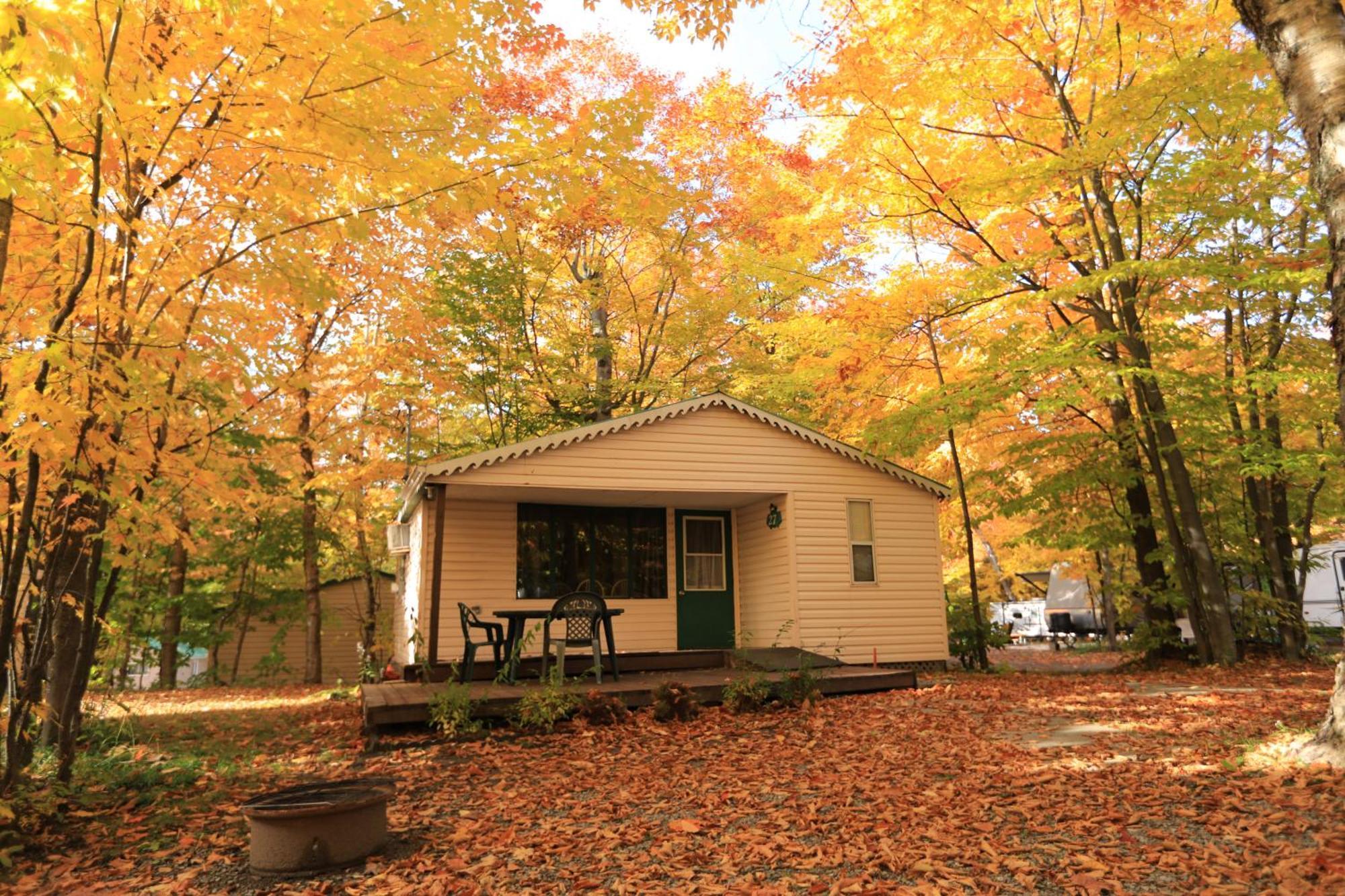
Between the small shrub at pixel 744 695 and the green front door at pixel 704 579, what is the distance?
160 inches

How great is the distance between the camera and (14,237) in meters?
5.24

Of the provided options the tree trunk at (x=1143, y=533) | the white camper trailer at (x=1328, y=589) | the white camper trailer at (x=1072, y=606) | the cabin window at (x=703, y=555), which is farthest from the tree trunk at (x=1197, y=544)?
Answer: the white camper trailer at (x=1072, y=606)

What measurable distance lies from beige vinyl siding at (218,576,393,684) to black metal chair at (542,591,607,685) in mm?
10789

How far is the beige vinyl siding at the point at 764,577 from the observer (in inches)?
466

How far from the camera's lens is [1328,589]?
1802cm

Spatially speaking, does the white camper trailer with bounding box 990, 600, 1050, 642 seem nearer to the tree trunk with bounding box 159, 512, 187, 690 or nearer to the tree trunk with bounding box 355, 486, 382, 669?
the tree trunk with bounding box 355, 486, 382, 669

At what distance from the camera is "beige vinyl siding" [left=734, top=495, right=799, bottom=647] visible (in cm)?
1182

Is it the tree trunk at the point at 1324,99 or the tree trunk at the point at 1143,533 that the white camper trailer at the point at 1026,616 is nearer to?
the tree trunk at the point at 1143,533

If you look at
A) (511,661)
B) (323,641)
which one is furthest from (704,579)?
(323,641)

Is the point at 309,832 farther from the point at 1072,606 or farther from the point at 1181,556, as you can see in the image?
the point at 1072,606

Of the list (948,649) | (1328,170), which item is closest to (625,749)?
(1328,170)

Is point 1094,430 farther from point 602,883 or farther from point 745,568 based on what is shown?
point 602,883

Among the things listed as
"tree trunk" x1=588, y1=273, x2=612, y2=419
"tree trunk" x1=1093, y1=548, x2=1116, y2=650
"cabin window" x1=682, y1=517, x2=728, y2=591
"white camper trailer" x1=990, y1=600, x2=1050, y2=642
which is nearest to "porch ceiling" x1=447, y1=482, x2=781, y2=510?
"cabin window" x1=682, y1=517, x2=728, y2=591

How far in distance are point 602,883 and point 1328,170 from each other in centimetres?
524
